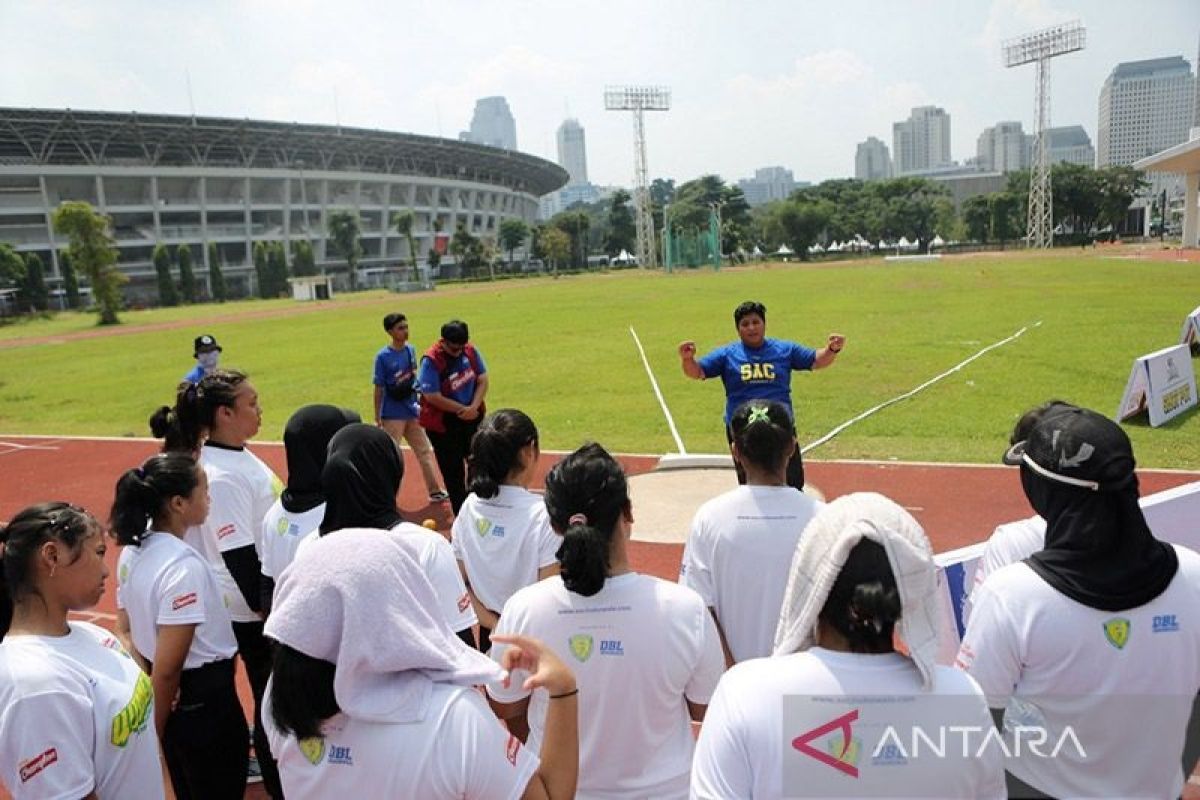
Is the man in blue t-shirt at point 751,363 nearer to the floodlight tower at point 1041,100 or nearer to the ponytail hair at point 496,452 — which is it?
the ponytail hair at point 496,452

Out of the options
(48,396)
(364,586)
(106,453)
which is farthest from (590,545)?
(48,396)

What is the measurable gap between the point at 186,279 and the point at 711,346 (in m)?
58.7

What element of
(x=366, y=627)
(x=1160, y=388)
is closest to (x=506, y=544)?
(x=366, y=627)

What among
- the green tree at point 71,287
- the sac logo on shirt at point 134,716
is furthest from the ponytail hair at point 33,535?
the green tree at point 71,287

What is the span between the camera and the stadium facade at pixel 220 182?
7175 centimetres

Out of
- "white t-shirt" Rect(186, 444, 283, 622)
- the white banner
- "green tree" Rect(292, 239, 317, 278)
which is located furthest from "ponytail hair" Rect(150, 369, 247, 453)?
"green tree" Rect(292, 239, 317, 278)

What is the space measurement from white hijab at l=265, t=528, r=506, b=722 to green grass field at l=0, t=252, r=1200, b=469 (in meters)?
8.92

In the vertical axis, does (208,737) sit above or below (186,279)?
below

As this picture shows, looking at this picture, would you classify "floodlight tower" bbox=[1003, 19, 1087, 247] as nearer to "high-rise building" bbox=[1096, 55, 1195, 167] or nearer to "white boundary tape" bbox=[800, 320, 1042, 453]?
"white boundary tape" bbox=[800, 320, 1042, 453]

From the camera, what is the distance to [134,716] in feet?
8.27

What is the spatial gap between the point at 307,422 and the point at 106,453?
10560 mm

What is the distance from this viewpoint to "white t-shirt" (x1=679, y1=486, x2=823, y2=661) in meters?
3.19

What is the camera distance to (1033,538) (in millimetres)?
2855

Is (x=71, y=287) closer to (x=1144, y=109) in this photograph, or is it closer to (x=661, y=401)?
(x=661, y=401)
